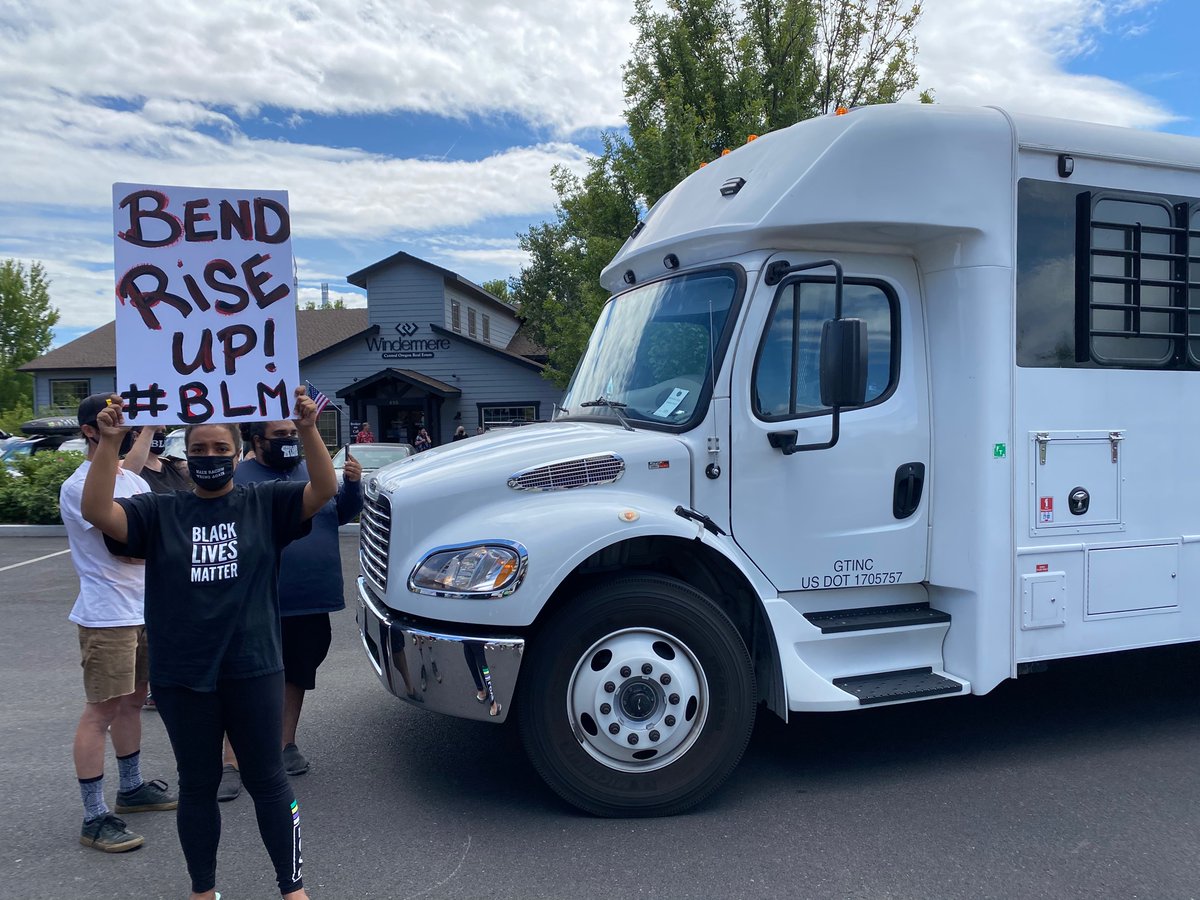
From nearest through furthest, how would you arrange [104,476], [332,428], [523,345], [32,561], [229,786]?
1. [104,476]
2. [229,786]
3. [32,561]
4. [332,428]
5. [523,345]

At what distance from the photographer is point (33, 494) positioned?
49.9 ft

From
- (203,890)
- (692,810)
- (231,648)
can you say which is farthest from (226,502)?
(692,810)

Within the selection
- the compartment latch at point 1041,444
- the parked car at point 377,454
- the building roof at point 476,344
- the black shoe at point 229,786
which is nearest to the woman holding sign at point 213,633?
the black shoe at point 229,786

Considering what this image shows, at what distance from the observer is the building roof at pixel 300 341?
112ft

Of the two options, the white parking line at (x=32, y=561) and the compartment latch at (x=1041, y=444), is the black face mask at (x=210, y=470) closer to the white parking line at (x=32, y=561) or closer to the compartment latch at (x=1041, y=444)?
the compartment latch at (x=1041, y=444)

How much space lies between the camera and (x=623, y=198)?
54.4 feet

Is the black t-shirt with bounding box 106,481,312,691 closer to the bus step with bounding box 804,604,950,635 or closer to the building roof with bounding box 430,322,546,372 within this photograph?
the bus step with bounding box 804,604,950,635

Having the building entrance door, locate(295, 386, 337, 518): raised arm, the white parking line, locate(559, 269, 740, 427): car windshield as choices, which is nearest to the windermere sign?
the building entrance door

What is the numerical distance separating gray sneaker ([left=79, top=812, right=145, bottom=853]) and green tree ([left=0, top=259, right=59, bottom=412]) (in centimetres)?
4695

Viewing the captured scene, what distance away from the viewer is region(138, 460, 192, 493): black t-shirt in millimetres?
4691

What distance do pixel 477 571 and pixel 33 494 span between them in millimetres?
14268

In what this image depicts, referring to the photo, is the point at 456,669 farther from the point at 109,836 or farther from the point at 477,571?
the point at 109,836

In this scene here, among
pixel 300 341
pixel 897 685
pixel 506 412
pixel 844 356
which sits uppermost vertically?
pixel 300 341

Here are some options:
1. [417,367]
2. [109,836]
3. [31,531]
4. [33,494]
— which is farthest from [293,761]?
[417,367]
